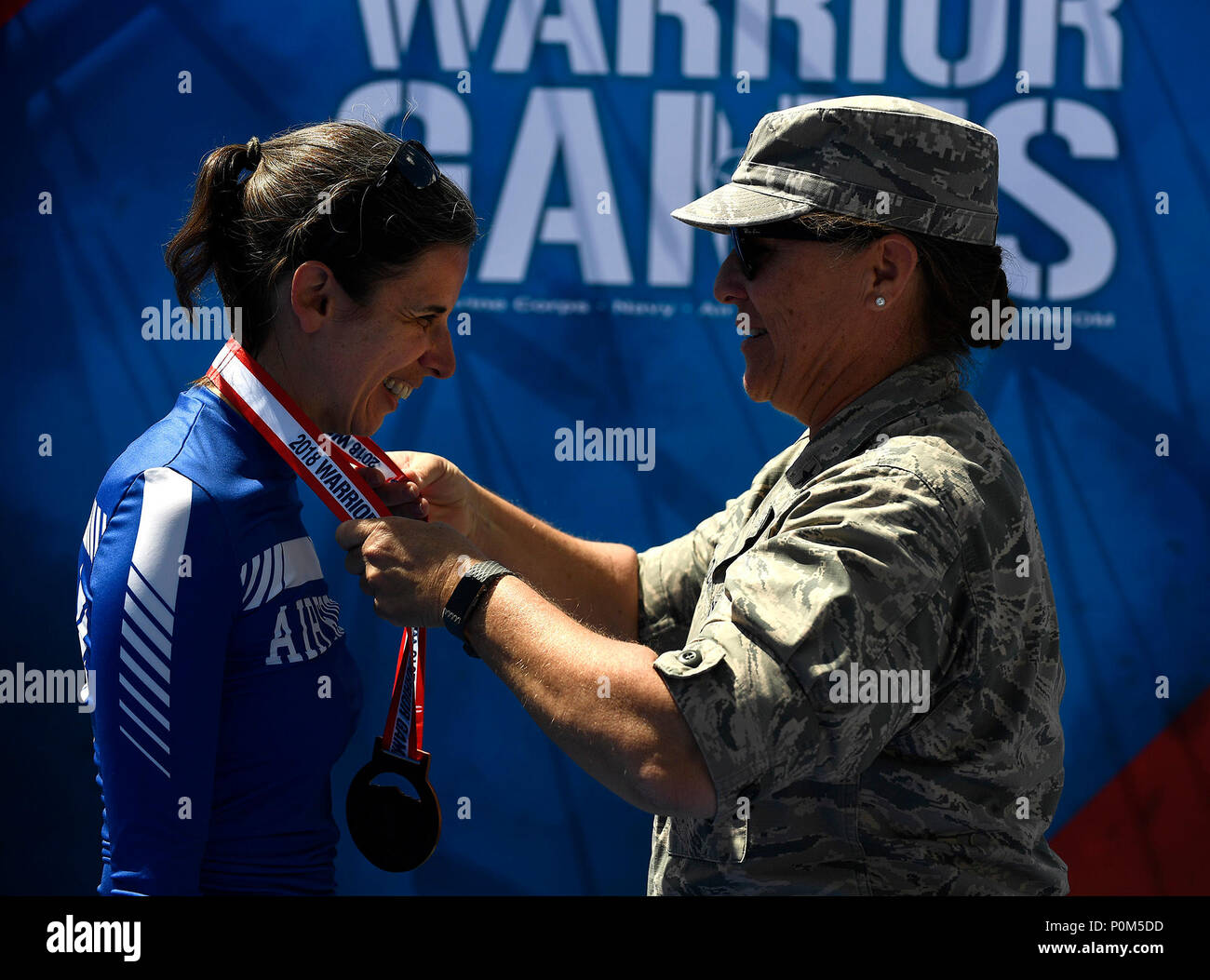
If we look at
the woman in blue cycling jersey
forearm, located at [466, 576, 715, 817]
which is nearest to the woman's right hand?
the woman in blue cycling jersey

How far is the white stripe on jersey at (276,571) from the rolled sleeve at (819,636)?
681mm

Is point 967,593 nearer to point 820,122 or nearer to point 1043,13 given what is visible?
point 820,122

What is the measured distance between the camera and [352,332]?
1.98 m

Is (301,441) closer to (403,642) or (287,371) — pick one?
(287,371)

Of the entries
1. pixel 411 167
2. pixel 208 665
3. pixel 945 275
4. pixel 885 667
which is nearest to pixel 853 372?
pixel 945 275

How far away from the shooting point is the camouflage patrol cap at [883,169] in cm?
187

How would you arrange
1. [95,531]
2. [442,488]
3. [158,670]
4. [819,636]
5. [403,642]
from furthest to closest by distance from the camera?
1. [442,488]
2. [403,642]
3. [95,531]
4. [158,670]
5. [819,636]

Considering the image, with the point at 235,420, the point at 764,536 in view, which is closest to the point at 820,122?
the point at 764,536

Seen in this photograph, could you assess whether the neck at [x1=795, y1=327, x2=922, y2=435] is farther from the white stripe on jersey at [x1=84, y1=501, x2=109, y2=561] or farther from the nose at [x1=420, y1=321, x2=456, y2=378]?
the white stripe on jersey at [x1=84, y1=501, x2=109, y2=561]

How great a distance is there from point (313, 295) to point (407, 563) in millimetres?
558

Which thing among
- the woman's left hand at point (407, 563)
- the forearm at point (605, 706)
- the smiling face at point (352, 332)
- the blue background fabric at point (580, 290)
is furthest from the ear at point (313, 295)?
the blue background fabric at point (580, 290)

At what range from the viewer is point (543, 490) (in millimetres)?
3191

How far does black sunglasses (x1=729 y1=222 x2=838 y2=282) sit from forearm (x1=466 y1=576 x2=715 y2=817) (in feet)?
2.65
